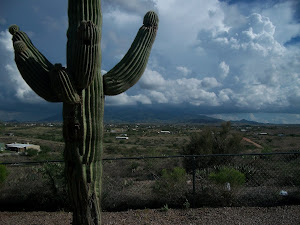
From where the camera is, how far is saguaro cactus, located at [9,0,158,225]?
3.72 m

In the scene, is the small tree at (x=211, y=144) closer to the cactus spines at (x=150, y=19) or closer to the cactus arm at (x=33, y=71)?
the cactus spines at (x=150, y=19)

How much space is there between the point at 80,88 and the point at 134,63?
106cm

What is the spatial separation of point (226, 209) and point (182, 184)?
133 cm

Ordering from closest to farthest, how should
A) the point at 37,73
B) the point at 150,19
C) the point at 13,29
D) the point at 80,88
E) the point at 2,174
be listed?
the point at 80,88 → the point at 37,73 → the point at 13,29 → the point at 150,19 → the point at 2,174

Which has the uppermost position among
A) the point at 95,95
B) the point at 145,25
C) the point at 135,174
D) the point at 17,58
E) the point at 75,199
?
the point at 145,25

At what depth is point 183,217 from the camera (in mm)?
6449

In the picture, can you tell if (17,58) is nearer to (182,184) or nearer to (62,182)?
(62,182)

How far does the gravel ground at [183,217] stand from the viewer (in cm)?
614

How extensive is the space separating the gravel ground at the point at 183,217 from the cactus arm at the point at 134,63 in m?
3.36

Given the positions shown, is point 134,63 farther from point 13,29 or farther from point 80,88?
point 13,29

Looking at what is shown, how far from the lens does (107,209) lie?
7.19 m

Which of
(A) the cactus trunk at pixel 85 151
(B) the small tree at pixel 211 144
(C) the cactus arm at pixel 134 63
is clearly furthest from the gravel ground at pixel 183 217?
(B) the small tree at pixel 211 144

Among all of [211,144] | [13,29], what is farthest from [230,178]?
[13,29]

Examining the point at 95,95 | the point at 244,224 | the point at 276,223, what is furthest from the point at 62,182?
the point at 276,223
